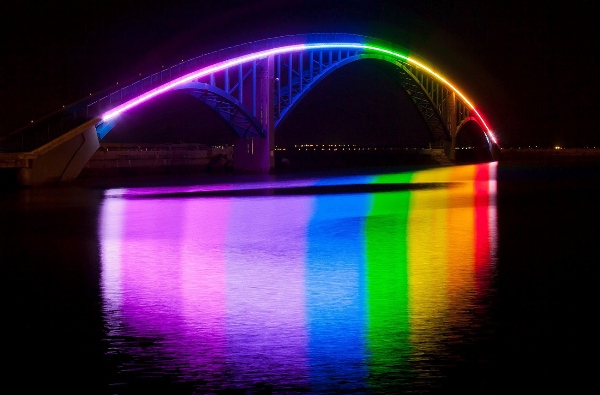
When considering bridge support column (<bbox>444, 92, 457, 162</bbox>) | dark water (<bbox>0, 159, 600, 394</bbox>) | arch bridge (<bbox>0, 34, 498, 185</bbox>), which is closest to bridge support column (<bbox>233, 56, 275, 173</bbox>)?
arch bridge (<bbox>0, 34, 498, 185</bbox>)

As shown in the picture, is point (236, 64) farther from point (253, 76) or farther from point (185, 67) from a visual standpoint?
point (185, 67)

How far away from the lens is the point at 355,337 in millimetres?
8102

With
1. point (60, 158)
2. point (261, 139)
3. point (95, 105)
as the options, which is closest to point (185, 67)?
point (95, 105)

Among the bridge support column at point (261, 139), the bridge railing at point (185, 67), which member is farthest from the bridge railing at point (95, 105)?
the bridge support column at point (261, 139)

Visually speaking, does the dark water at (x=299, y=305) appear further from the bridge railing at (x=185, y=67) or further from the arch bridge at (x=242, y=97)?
the bridge railing at (x=185, y=67)

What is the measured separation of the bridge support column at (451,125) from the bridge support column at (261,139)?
39218 mm

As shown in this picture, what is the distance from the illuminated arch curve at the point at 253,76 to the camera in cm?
4745

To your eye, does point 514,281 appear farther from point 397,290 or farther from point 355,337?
point 355,337

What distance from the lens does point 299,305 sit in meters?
9.74

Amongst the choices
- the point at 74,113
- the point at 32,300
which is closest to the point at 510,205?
the point at 32,300

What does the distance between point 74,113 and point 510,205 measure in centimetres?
2314

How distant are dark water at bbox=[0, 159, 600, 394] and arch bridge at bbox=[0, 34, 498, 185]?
19.7 m

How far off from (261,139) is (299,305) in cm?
5166

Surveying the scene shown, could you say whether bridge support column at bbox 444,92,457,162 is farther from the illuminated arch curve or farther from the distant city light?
the distant city light
